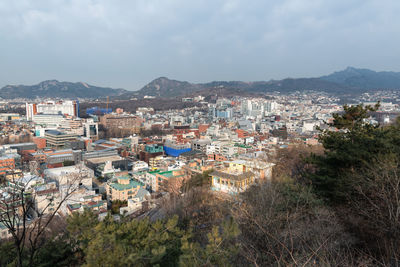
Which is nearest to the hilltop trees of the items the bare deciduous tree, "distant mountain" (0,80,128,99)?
the bare deciduous tree

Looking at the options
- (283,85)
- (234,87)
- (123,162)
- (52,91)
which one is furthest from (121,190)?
(52,91)

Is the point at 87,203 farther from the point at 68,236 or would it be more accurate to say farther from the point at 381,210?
the point at 381,210

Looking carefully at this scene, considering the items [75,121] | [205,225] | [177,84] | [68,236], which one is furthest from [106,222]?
[177,84]

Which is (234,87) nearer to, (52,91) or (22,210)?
(52,91)

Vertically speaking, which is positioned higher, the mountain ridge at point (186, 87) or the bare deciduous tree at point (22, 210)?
the mountain ridge at point (186, 87)

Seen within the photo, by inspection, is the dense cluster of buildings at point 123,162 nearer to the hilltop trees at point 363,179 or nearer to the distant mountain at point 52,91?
the hilltop trees at point 363,179

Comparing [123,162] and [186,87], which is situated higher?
[186,87]

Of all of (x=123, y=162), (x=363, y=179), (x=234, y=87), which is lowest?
(x=123, y=162)

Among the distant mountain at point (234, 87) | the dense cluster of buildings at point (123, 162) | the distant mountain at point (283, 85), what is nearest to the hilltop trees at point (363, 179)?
the dense cluster of buildings at point (123, 162)

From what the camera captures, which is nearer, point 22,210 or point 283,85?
point 22,210
